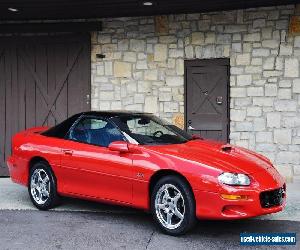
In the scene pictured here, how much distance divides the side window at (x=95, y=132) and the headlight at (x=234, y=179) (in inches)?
61.7

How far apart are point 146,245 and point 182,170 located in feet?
3.11

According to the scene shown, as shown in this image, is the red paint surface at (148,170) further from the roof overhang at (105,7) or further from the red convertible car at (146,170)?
the roof overhang at (105,7)

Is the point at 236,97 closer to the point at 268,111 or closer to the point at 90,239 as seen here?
the point at 268,111

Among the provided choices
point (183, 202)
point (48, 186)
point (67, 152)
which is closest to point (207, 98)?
point (67, 152)

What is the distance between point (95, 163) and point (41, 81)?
4.86 m

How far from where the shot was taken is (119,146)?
629cm

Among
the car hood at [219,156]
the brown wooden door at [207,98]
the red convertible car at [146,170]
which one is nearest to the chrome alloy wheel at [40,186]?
the red convertible car at [146,170]

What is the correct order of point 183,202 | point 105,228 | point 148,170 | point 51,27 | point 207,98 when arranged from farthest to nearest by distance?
point 51,27 → point 207,98 → point 105,228 → point 148,170 → point 183,202

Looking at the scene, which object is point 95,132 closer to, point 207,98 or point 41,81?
point 207,98

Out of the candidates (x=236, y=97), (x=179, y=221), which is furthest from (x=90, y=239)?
(x=236, y=97)

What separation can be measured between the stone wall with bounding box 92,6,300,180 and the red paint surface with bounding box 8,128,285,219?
3290mm

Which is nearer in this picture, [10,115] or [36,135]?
[36,135]

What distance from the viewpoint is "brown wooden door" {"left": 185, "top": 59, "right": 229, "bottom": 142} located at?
10.2 m

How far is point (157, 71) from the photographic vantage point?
10492 millimetres
